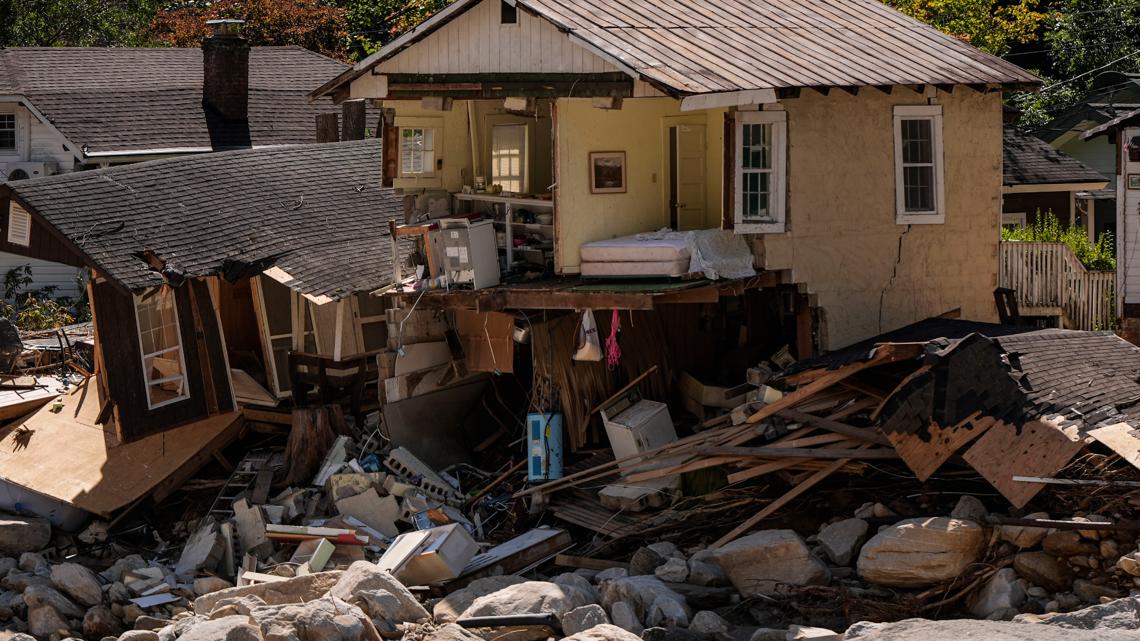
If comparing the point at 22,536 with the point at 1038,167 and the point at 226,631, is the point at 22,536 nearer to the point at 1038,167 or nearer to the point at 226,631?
the point at 226,631

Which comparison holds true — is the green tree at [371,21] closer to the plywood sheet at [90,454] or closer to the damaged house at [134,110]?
the damaged house at [134,110]

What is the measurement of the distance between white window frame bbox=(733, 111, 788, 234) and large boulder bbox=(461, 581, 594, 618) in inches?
225

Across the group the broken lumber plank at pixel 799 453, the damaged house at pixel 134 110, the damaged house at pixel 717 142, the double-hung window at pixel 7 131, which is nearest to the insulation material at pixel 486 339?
the damaged house at pixel 717 142

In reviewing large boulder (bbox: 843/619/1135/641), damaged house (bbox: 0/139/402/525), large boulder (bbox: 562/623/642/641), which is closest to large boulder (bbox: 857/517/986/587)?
large boulder (bbox: 843/619/1135/641)

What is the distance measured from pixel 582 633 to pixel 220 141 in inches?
842

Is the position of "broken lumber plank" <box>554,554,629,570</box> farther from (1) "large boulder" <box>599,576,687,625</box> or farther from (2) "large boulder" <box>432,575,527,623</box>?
(1) "large boulder" <box>599,576,687,625</box>

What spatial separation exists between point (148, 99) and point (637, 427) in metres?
18.9

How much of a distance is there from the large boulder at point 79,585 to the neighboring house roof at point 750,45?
6.91 m

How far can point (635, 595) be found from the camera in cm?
1527

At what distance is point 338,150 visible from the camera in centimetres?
2595

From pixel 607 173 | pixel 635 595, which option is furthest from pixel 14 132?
pixel 635 595

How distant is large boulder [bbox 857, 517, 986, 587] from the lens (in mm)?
14914

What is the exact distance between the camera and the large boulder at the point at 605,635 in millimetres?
14078

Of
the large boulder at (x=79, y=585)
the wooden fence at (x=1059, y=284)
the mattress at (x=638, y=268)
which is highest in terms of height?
the mattress at (x=638, y=268)
